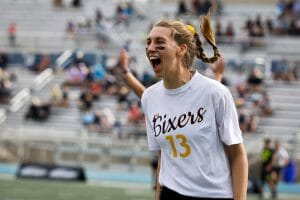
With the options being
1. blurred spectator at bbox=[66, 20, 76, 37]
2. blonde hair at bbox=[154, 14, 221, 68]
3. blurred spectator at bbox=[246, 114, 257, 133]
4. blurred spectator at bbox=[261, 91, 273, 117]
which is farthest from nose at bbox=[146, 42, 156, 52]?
blurred spectator at bbox=[66, 20, 76, 37]

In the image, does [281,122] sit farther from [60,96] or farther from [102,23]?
[102,23]

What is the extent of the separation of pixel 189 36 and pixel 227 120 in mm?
504

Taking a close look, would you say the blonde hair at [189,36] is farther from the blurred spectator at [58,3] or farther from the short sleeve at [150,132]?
the blurred spectator at [58,3]

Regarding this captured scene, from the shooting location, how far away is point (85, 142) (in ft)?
90.0

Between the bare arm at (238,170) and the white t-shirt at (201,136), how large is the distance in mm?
40

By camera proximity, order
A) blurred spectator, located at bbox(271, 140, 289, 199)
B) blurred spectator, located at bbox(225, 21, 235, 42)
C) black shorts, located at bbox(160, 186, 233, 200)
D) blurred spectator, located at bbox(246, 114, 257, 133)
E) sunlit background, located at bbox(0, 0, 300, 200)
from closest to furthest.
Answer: black shorts, located at bbox(160, 186, 233, 200) → blurred spectator, located at bbox(271, 140, 289, 199) → sunlit background, located at bbox(0, 0, 300, 200) → blurred spectator, located at bbox(246, 114, 257, 133) → blurred spectator, located at bbox(225, 21, 235, 42)

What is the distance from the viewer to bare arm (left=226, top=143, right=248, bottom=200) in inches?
200

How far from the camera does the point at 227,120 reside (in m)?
5.11

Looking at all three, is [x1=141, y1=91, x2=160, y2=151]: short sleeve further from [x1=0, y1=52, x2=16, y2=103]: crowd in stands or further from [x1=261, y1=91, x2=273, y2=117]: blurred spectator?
[x1=0, y1=52, x2=16, y2=103]: crowd in stands

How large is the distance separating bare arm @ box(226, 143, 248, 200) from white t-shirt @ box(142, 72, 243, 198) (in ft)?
0.13

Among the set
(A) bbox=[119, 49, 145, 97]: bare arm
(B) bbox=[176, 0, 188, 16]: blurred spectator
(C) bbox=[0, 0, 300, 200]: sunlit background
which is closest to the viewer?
(A) bbox=[119, 49, 145, 97]: bare arm

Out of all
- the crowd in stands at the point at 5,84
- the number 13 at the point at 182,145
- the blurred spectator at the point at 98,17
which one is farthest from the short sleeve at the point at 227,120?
the blurred spectator at the point at 98,17

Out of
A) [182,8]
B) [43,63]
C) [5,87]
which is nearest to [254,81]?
[182,8]

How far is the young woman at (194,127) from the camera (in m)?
5.10
